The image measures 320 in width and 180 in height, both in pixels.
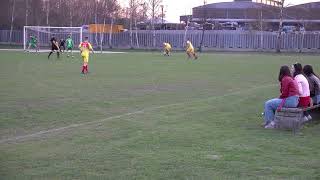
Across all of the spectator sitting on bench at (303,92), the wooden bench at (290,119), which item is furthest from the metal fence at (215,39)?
the wooden bench at (290,119)

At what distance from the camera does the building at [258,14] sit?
73250mm

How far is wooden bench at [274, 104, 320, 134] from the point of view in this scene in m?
10.7

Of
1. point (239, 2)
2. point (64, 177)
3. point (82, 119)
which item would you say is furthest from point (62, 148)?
point (239, 2)

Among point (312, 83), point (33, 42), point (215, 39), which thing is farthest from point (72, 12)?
point (312, 83)

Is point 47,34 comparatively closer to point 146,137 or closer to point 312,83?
point 312,83

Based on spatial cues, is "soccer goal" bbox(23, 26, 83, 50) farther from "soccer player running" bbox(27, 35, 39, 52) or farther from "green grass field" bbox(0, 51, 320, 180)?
"green grass field" bbox(0, 51, 320, 180)

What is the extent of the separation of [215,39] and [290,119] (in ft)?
189

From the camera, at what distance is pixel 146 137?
9922 mm

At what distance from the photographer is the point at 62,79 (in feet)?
73.7

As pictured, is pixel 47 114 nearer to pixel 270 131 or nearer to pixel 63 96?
pixel 63 96

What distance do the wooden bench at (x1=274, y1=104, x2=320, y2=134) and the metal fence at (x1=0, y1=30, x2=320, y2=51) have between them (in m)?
54.5

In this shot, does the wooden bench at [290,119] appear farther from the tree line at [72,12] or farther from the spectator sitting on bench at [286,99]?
the tree line at [72,12]

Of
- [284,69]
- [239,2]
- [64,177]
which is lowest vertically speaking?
[64,177]

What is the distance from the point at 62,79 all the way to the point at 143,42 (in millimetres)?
48457
